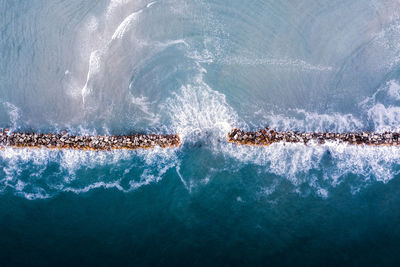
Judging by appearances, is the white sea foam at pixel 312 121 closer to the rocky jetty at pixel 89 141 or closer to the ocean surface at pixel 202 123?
the ocean surface at pixel 202 123

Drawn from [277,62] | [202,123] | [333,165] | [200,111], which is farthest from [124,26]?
[333,165]

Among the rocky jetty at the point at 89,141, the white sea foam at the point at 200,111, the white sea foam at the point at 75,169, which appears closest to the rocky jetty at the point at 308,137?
the white sea foam at the point at 200,111

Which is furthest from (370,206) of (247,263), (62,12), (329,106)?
(62,12)

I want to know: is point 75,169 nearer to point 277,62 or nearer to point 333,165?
point 277,62

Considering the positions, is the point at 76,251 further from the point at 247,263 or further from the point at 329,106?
the point at 329,106

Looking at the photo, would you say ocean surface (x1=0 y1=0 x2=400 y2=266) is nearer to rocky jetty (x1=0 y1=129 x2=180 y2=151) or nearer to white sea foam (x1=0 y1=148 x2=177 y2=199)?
white sea foam (x1=0 y1=148 x2=177 y2=199)

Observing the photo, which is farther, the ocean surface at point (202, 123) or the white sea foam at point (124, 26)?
the white sea foam at point (124, 26)
